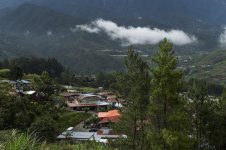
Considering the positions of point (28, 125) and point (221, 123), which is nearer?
point (221, 123)

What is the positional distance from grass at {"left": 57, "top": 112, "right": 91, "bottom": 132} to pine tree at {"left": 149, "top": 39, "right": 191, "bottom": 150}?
27747 millimetres

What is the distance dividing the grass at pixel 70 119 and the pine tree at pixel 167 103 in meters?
27.7

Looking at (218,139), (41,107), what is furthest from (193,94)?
(41,107)

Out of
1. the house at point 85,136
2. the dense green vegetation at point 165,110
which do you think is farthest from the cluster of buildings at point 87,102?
the dense green vegetation at point 165,110

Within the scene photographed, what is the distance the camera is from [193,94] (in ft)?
106

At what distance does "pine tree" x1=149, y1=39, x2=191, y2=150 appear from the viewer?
23.7 metres

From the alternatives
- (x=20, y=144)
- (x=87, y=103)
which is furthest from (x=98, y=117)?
(x=20, y=144)

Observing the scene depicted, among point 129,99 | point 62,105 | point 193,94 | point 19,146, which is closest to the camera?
point 19,146

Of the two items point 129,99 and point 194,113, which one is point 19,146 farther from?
point 194,113

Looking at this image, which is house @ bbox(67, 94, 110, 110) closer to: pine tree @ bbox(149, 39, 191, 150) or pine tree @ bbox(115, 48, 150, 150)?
pine tree @ bbox(115, 48, 150, 150)

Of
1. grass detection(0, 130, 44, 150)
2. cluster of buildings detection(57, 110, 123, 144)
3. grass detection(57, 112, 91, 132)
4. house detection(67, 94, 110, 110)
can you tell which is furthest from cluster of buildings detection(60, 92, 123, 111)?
grass detection(0, 130, 44, 150)

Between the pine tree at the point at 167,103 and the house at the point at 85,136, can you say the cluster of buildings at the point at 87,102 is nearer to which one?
the house at the point at 85,136

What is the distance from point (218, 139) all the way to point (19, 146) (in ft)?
86.2

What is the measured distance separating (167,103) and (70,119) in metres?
34.3
